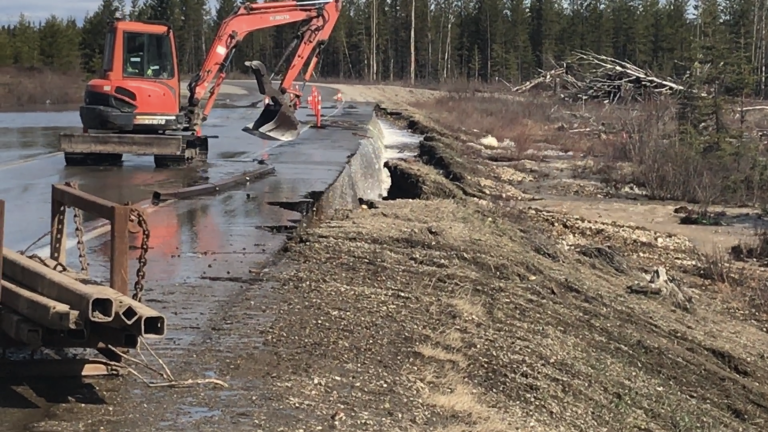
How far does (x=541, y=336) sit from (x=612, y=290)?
3.68 metres

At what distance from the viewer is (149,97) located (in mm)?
18531

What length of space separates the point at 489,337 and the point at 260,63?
13.6 meters

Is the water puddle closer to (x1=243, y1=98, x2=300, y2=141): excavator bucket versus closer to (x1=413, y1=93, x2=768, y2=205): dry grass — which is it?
(x1=413, y1=93, x2=768, y2=205): dry grass

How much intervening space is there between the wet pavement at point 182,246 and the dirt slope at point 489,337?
0.46 meters

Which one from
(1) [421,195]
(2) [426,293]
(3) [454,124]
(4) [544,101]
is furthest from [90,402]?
(4) [544,101]

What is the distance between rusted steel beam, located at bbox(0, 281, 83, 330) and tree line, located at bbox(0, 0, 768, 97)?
54746mm

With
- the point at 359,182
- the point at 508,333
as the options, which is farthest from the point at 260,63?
the point at 508,333

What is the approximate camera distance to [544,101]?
47125 mm

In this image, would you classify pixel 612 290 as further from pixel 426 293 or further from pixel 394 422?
pixel 394 422

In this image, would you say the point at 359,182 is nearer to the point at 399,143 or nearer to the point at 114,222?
the point at 399,143

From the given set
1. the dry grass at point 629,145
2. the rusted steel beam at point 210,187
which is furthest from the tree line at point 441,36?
the rusted steel beam at point 210,187

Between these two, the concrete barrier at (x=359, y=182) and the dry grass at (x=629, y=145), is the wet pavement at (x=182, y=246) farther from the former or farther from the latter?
the dry grass at (x=629, y=145)

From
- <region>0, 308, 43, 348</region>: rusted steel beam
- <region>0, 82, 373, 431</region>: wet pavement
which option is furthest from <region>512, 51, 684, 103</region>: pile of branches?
<region>0, 308, 43, 348</region>: rusted steel beam

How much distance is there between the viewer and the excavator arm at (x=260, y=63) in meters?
19.6
